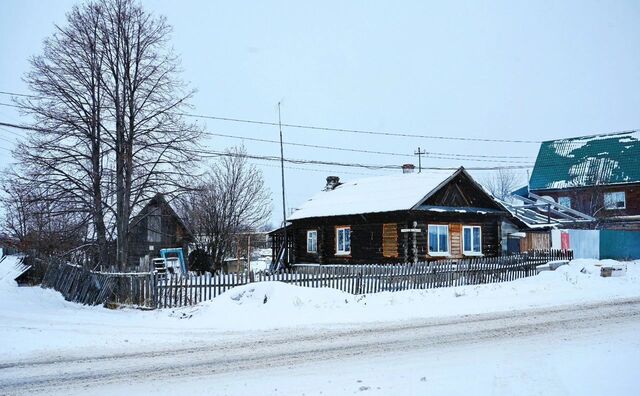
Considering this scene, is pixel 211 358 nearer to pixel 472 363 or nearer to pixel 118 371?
pixel 118 371

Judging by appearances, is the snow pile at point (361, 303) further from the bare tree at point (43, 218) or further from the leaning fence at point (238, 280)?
the bare tree at point (43, 218)

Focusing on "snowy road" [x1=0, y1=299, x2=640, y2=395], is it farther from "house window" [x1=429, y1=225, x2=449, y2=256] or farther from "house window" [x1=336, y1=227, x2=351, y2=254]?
"house window" [x1=336, y1=227, x2=351, y2=254]

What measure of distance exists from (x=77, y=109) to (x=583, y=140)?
50.3m

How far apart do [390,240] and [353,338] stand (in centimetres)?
1655

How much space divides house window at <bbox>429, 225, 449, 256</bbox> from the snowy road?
603 inches

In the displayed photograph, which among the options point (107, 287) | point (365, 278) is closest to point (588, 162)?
point (365, 278)

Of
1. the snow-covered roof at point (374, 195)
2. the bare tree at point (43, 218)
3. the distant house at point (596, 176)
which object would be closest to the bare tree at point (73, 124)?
the bare tree at point (43, 218)

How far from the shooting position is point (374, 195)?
30109 mm

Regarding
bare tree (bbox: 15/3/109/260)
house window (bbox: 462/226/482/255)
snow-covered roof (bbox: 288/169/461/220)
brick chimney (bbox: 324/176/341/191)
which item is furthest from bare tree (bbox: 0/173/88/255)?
house window (bbox: 462/226/482/255)

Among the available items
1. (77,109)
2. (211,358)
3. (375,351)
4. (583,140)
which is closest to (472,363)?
(375,351)

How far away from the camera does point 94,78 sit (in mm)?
22328

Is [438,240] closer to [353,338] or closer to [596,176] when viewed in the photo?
[353,338]

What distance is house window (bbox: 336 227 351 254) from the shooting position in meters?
30.1

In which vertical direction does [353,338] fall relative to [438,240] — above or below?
below
